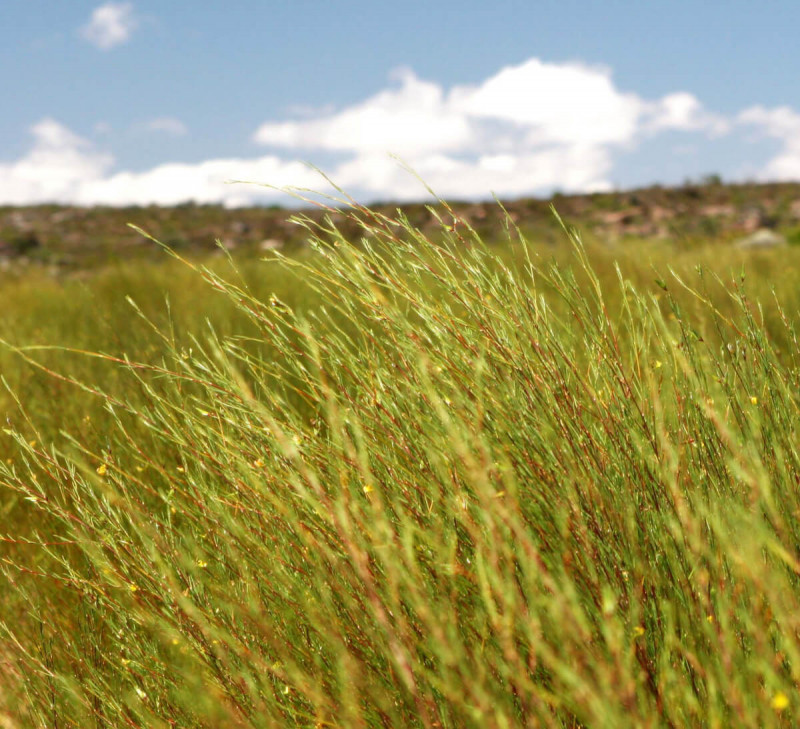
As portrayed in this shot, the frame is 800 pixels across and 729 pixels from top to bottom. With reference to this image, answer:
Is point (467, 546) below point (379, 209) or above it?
below

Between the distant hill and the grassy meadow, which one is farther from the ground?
the distant hill

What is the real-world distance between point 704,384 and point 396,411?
0.83 m

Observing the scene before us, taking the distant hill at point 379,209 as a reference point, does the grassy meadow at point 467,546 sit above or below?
below

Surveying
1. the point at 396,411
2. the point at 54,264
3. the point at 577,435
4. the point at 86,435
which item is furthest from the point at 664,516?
the point at 54,264

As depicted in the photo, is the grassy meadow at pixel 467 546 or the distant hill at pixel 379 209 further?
the distant hill at pixel 379 209

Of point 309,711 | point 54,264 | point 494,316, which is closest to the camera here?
point 309,711

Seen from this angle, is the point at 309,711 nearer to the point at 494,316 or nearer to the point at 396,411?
the point at 396,411

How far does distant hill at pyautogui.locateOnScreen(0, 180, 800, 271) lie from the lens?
45.6 feet

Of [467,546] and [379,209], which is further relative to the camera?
[379,209]

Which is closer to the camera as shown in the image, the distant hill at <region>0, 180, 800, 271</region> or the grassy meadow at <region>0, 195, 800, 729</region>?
the grassy meadow at <region>0, 195, 800, 729</region>

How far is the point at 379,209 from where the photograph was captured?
1662 centimetres

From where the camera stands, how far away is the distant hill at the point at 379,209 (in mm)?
13914

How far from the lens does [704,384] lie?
1.97 metres

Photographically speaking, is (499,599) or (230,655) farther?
(230,655)
